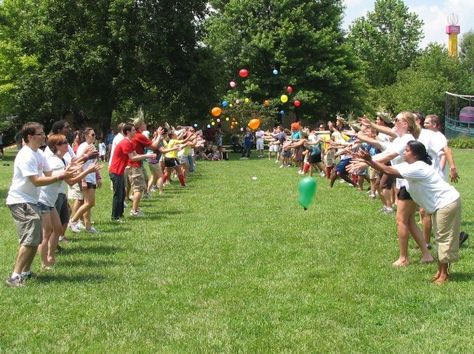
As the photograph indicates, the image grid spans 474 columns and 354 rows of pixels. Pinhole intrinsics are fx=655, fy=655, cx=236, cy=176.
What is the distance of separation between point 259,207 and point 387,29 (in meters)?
67.8

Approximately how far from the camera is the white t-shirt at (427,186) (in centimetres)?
699

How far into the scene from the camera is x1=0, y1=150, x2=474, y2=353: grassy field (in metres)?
5.45

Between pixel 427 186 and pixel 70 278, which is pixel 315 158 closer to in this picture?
pixel 427 186

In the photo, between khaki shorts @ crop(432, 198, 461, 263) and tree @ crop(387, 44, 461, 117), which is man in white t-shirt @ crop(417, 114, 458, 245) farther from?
tree @ crop(387, 44, 461, 117)

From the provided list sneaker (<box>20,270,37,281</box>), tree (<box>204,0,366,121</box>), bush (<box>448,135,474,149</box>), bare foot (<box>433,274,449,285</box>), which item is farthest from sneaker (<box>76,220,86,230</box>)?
bush (<box>448,135,474,149</box>)

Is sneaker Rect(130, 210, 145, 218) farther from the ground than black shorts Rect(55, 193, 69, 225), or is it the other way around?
black shorts Rect(55, 193, 69, 225)

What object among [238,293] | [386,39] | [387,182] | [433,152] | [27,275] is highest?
[386,39]

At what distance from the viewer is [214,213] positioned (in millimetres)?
13148

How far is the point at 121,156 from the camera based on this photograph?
11977 mm

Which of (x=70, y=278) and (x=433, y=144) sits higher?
(x=433, y=144)

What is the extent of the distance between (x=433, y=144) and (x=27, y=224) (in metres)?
5.32

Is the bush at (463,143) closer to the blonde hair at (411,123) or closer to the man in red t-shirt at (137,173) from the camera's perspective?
the man in red t-shirt at (137,173)

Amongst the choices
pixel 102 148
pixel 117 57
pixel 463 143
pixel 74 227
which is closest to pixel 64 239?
pixel 74 227

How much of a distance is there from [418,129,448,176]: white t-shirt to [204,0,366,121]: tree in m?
35.6
